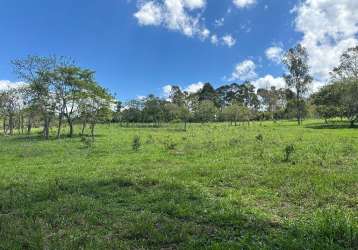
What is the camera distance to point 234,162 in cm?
1870

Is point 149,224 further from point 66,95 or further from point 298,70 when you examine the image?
point 298,70

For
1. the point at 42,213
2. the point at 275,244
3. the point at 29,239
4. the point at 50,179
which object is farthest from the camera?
the point at 50,179

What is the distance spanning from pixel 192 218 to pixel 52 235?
3.28 meters

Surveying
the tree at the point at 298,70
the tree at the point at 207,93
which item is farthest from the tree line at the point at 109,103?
the tree at the point at 207,93

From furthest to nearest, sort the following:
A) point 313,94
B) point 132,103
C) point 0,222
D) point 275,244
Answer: point 132,103 → point 313,94 → point 0,222 → point 275,244

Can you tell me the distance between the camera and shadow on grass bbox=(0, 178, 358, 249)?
7.44 meters

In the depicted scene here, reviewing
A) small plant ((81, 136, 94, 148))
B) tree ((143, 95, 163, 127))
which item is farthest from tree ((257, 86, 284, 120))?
small plant ((81, 136, 94, 148))

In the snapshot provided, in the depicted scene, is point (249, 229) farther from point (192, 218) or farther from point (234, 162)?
point (234, 162)

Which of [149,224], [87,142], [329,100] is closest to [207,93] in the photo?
[329,100]

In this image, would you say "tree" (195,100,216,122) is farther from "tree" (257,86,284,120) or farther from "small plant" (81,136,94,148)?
"small plant" (81,136,94,148)

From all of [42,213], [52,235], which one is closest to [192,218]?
[52,235]

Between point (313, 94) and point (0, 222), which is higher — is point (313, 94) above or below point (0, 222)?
above

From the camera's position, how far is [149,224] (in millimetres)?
8555

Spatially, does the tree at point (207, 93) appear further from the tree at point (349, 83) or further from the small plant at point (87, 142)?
the small plant at point (87, 142)
